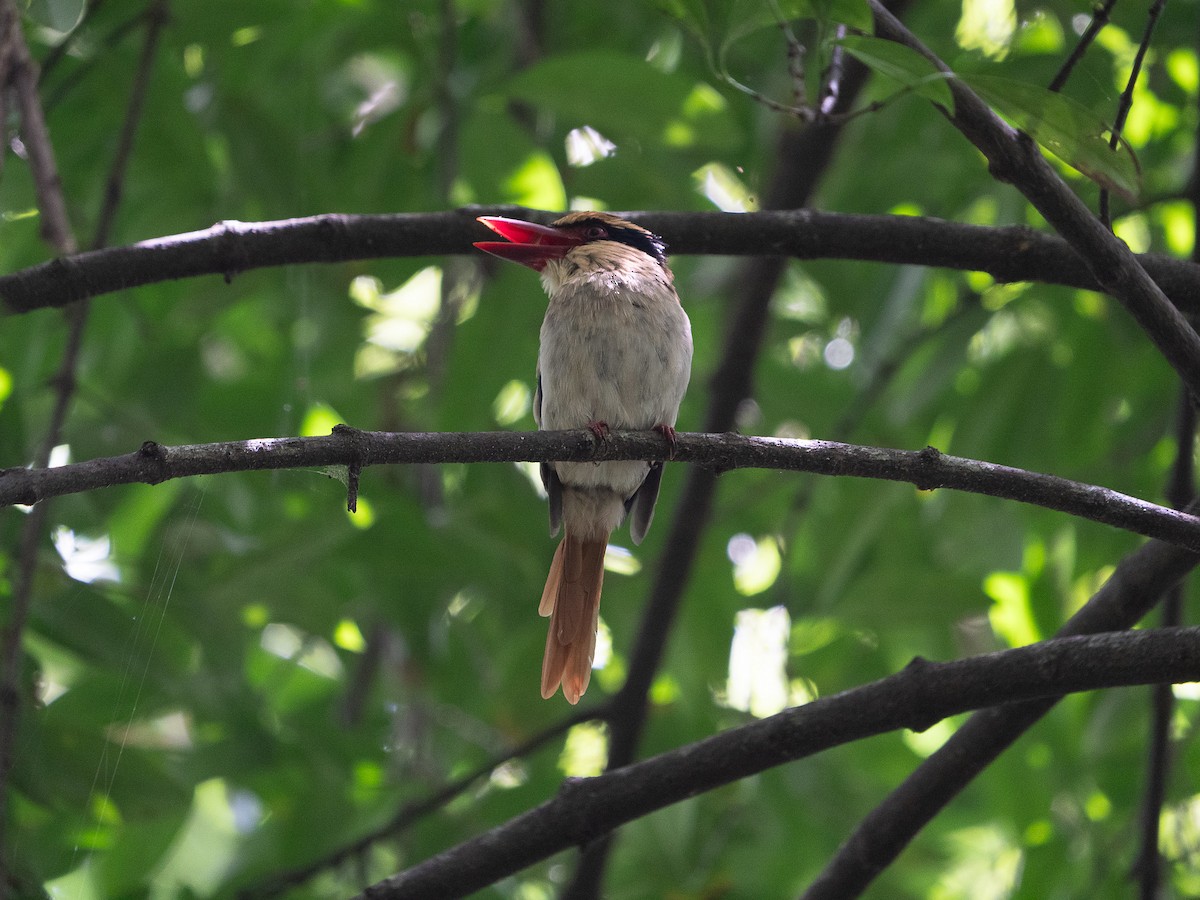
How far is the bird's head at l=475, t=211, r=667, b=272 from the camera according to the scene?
307cm

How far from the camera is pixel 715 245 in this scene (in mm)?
2443

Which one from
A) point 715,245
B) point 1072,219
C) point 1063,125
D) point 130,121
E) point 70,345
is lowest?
point 70,345

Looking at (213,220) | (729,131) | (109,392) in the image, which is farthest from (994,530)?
(109,392)

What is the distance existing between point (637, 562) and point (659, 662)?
564 millimetres

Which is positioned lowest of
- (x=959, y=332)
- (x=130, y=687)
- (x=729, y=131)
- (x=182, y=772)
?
(x=182, y=772)

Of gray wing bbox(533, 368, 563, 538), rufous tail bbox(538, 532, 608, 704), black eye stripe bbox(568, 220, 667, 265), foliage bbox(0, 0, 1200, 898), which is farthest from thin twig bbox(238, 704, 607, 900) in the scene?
black eye stripe bbox(568, 220, 667, 265)

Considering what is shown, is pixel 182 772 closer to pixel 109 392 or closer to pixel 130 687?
pixel 130 687

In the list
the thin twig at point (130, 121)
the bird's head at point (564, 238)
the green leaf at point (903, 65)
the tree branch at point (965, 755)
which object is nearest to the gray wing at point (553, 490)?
the bird's head at point (564, 238)

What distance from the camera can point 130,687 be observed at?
2.97m

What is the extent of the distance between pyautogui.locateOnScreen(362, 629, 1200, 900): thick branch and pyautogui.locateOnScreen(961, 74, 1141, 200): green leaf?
28.7 inches

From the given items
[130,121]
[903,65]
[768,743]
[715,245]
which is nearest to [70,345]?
[130,121]

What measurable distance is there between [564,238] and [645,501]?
86 centimetres

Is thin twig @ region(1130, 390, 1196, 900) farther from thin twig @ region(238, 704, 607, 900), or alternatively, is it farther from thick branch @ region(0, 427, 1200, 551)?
thin twig @ region(238, 704, 607, 900)

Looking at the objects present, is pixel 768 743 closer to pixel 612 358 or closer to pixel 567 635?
pixel 567 635
